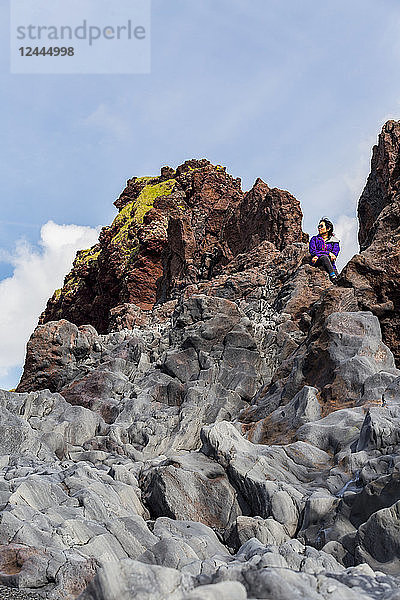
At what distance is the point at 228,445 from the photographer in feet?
47.9

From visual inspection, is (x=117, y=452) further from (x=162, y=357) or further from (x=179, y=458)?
(x=162, y=357)

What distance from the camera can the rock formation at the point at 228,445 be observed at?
788 centimetres

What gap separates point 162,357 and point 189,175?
2233 inches

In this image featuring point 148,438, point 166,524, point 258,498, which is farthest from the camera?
point 148,438

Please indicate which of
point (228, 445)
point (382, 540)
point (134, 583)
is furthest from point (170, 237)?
point (134, 583)

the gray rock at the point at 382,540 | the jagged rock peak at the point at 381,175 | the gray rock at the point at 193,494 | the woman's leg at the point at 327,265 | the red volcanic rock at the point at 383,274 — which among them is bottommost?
the gray rock at the point at 382,540

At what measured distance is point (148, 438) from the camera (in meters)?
21.7

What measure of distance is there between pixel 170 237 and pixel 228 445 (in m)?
49.5

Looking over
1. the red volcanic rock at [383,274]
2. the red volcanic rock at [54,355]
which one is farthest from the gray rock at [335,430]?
the red volcanic rock at [54,355]

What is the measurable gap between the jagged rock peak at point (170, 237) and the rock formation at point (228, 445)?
354 inches

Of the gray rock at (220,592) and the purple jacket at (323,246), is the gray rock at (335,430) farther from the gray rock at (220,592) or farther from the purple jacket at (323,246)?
the purple jacket at (323,246)

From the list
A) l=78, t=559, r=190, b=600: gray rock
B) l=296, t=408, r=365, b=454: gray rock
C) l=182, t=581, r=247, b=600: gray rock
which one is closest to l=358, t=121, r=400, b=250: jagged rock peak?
l=296, t=408, r=365, b=454: gray rock

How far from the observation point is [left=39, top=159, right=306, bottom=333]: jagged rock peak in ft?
167

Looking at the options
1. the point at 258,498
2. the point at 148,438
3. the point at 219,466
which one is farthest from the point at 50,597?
the point at 148,438
